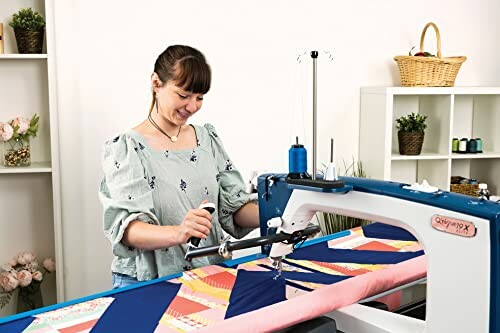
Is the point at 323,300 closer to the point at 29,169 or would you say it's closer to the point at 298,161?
the point at 298,161

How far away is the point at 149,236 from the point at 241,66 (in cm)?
164

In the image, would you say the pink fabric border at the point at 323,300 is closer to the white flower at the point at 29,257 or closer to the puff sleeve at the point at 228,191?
the puff sleeve at the point at 228,191

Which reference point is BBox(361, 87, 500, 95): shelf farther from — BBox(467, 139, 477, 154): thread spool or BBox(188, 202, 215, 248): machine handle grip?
BBox(188, 202, 215, 248): machine handle grip

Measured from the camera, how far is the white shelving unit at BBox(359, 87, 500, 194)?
11.2ft

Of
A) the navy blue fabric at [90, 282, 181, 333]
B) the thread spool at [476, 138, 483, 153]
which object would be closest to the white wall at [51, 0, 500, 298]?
the thread spool at [476, 138, 483, 153]

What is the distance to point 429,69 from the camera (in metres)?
3.38

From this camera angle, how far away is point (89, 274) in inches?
123

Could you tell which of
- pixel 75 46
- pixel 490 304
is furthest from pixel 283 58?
pixel 490 304

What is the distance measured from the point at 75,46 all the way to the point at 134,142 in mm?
1140

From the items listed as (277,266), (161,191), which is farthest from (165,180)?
A: (277,266)

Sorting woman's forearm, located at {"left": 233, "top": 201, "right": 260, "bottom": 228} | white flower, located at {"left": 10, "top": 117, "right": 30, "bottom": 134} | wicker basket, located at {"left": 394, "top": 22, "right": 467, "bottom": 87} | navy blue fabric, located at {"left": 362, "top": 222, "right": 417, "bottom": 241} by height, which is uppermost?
wicker basket, located at {"left": 394, "top": 22, "right": 467, "bottom": 87}

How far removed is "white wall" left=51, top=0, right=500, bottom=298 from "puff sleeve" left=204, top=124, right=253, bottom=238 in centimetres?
96

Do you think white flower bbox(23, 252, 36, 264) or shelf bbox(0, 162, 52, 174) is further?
white flower bbox(23, 252, 36, 264)

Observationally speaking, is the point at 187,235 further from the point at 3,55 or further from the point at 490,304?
the point at 3,55
